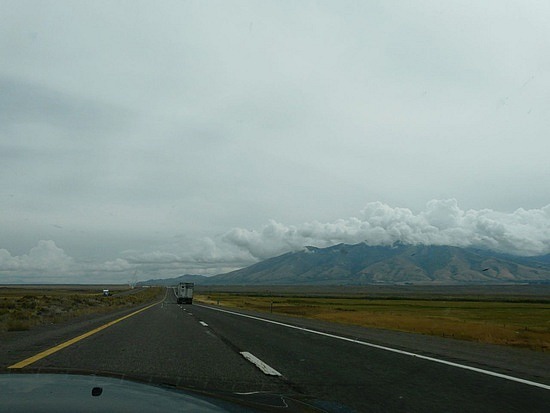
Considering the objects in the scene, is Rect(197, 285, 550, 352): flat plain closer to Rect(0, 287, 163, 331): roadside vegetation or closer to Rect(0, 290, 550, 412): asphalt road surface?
Rect(0, 290, 550, 412): asphalt road surface

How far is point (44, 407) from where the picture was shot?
3727 mm

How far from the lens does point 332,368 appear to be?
1011 centimetres

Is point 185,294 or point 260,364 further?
point 185,294

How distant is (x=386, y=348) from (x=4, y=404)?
453 inches

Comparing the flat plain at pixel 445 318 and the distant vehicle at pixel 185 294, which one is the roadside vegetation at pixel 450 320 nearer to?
the flat plain at pixel 445 318

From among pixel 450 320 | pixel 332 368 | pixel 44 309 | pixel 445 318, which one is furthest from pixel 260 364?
pixel 445 318

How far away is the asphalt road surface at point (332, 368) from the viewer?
7289mm

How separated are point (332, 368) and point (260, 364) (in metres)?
1.43

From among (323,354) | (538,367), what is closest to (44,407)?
(323,354)

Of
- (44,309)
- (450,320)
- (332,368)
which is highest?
(44,309)

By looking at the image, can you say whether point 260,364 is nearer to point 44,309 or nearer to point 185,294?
point 44,309

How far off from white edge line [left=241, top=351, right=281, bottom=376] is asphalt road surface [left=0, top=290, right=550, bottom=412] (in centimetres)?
2

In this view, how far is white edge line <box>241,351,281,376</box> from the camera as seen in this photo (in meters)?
9.28

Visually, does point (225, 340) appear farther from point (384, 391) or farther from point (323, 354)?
point (384, 391)
